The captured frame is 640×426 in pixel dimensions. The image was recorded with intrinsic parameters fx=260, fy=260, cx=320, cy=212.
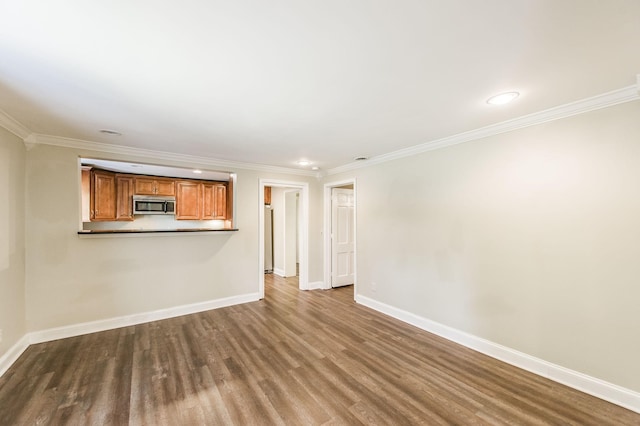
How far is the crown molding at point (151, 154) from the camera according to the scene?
9.96 feet

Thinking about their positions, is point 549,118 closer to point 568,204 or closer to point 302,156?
point 568,204

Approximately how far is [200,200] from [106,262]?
282cm

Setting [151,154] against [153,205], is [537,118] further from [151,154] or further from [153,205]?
[153,205]

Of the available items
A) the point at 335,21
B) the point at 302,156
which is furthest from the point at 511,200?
the point at 302,156

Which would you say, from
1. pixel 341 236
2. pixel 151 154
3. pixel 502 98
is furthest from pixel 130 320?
pixel 502 98

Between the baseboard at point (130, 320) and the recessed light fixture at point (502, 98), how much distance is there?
4.20 m

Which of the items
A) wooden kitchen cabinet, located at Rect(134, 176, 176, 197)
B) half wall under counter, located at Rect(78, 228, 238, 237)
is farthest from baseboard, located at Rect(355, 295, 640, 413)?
wooden kitchen cabinet, located at Rect(134, 176, 176, 197)

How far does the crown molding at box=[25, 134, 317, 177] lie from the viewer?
9.96 feet

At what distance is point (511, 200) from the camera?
103 inches

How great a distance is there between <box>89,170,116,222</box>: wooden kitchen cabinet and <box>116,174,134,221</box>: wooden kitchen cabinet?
0.21 feet

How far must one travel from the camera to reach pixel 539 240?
243 cm

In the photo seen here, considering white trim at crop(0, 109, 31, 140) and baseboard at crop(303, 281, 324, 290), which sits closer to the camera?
white trim at crop(0, 109, 31, 140)

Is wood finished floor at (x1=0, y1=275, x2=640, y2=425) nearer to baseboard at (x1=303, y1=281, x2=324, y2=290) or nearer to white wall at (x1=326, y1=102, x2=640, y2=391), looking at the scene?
white wall at (x1=326, y1=102, x2=640, y2=391)

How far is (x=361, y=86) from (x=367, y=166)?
2485 millimetres
